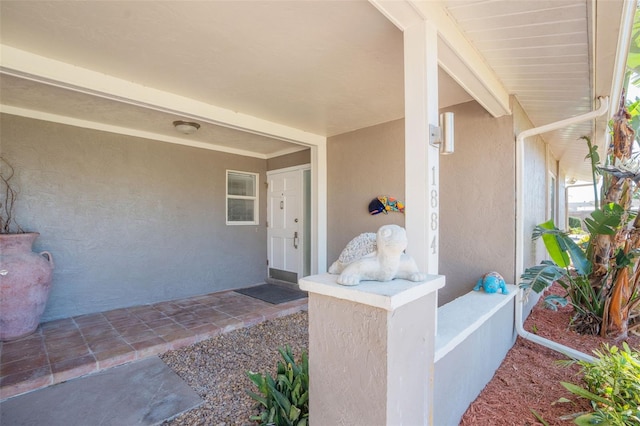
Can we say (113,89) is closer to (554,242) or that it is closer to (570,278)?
(554,242)

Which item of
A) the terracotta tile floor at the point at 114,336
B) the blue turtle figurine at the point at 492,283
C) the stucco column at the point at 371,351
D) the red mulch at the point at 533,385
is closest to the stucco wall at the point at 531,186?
the blue turtle figurine at the point at 492,283

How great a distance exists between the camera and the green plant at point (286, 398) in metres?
1.72

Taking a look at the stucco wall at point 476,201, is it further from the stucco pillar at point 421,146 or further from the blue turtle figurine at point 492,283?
the stucco pillar at point 421,146

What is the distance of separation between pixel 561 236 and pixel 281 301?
3.66m

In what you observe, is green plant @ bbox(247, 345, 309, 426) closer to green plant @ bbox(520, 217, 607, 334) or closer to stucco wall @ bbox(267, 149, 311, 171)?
green plant @ bbox(520, 217, 607, 334)

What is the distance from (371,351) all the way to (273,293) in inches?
159

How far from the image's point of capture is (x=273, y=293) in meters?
5.05

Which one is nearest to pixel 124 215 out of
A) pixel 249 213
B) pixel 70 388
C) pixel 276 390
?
pixel 249 213

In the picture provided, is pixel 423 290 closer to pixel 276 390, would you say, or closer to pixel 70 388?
pixel 276 390

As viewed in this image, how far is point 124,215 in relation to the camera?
167 inches

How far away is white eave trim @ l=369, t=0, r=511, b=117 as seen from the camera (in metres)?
1.64

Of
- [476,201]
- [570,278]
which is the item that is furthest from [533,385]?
[476,201]

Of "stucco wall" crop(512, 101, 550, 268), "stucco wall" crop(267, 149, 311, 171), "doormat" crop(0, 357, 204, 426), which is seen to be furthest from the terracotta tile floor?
"stucco wall" crop(512, 101, 550, 268)

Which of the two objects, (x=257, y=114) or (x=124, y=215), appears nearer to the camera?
(x=257, y=114)
